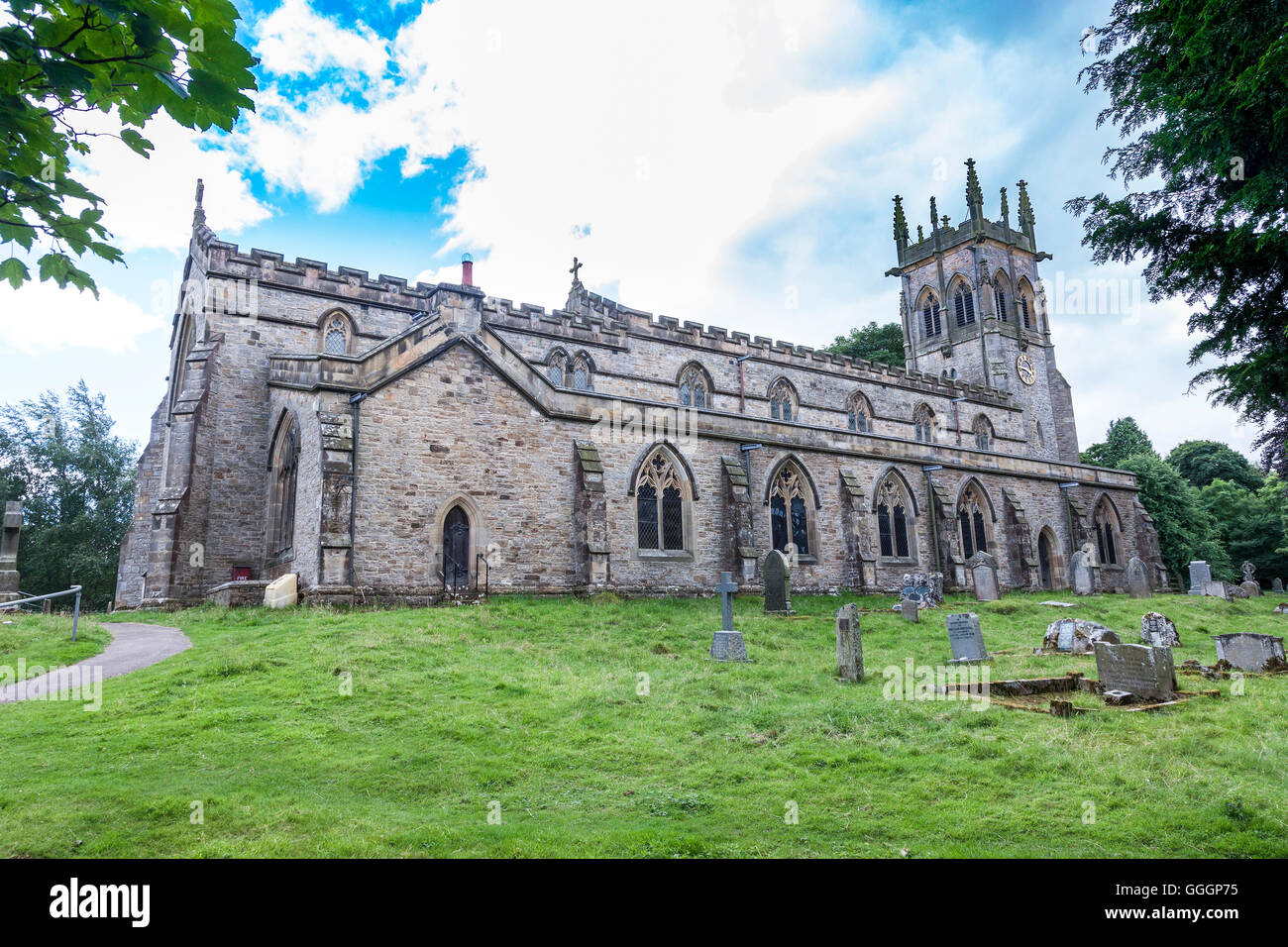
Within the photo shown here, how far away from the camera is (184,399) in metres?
20.5

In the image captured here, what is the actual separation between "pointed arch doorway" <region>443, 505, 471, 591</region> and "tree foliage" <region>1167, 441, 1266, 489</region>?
175 feet

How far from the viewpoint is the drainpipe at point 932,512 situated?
1032 inches

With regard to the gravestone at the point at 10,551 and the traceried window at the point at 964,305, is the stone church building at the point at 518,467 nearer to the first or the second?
the gravestone at the point at 10,551

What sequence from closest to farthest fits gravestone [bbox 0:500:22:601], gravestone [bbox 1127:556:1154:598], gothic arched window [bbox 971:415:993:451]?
gravestone [bbox 0:500:22:601]
gravestone [bbox 1127:556:1154:598]
gothic arched window [bbox 971:415:993:451]

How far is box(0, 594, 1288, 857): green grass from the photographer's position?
5512 millimetres

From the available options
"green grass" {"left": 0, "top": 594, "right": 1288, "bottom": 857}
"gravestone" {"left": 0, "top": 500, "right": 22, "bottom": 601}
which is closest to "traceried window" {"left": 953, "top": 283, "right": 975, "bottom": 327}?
"green grass" {"left": 0, "top": 594, "right": 1288, "bottom": 857}

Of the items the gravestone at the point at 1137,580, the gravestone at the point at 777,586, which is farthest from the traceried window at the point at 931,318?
the gravestone at the point at 777,586

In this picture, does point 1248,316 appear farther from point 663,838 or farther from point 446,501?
point 446,501

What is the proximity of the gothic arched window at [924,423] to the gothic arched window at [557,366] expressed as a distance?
17668mm

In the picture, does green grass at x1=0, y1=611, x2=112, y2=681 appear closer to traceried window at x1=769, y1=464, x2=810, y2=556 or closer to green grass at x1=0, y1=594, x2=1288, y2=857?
green grass at x1=0, y1=594, x2=1288, y2=857

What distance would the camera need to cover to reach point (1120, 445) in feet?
163

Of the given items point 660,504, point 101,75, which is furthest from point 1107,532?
point 101,75

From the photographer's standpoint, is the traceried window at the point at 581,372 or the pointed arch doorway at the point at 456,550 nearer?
the pointed arch doorway at the point at 456,550

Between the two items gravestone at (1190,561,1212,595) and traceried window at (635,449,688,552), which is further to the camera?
gravestone at (1190,561,1212,595)
